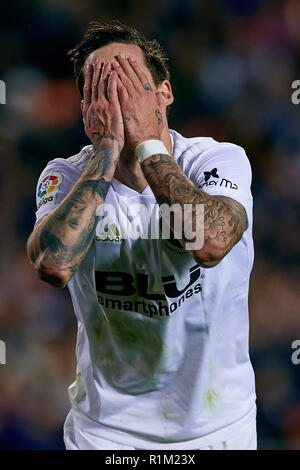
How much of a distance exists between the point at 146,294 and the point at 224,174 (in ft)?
1.61

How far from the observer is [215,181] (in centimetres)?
201

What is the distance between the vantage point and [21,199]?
169 inches

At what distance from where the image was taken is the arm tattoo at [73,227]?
6.20 feet

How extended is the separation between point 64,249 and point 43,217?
0.20m

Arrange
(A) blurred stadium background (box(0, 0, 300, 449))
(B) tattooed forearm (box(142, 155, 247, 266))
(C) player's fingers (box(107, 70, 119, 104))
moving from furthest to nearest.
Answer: (A) blurred stadium background (box(0, 0, 300, 449)) < (C) player's fingers (box(107, 70, 119, 104)) < (B) tattooed forearm (box(142, 155, 247, 266))

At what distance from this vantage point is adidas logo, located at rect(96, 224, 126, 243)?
2123 millimetres

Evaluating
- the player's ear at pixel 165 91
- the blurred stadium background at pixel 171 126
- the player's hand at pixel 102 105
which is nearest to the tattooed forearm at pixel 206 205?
the player's hand at pixel 102 105

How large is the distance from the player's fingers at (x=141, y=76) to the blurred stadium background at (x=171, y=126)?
207 centimetres

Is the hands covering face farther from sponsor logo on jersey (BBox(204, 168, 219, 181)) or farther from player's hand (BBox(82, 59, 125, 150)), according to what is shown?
sponsor logo on jersey (BBox(204, 168, 219, 181))

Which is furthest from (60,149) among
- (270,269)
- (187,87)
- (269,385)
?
(269,385)

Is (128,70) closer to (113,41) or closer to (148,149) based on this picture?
(113,41)

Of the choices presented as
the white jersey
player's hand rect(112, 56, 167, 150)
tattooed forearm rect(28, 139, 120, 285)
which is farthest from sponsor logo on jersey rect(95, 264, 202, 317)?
player's hand rect(112, 56, 167, 150)

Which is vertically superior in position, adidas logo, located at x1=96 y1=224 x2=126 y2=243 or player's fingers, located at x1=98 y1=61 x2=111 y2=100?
player's fingers, located at x1=98 y1=61 x2=111 y2=100
